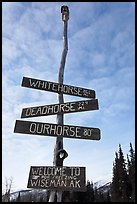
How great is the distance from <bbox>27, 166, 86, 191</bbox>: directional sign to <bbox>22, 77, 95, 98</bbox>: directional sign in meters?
2.42

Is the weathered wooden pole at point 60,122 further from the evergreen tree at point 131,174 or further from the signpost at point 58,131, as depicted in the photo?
the evergreen tree at point 131,174

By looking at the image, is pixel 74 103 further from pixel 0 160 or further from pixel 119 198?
pixel 119 198

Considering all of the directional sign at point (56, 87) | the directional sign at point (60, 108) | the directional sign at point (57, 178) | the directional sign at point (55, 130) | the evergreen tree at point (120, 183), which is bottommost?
the evergreen tree at point (120, 183)

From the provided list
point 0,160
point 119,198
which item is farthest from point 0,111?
point 119,198

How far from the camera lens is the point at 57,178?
6000 mm

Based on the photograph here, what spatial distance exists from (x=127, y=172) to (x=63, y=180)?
179ft

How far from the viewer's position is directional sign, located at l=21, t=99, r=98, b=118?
7082 millimetres

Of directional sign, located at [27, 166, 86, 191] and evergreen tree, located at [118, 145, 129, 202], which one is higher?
directional sign, located at [27, 166, 86, 191]

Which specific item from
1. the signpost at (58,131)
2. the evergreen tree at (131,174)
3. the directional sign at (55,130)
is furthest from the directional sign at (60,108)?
the evergreen tree at (131,174)

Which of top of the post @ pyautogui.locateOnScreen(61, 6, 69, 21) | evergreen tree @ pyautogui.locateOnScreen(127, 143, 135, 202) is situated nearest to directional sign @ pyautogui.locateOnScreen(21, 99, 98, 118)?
top of the post @ pyautogui.locateOnScreen(61, 6, 69, 21)

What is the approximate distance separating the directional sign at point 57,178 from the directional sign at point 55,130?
89cm

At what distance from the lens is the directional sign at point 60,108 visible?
708 cm

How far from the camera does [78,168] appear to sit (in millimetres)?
6105

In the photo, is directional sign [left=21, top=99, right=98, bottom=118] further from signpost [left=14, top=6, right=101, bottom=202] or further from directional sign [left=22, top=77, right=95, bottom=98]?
directional sign [left=22, top=77, right=95, bottom=98]
